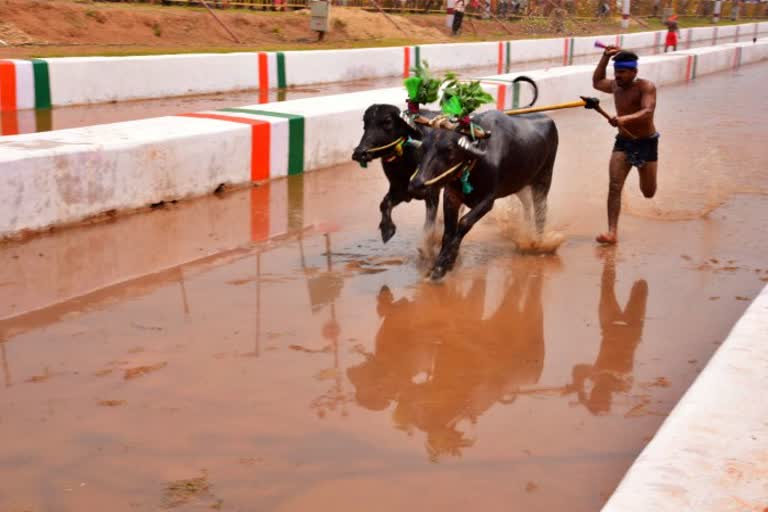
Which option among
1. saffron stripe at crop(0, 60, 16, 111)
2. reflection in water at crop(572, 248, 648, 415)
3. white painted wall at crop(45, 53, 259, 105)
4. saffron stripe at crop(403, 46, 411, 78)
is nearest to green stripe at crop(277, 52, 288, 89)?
white painted wall at crop(45, 53, 259, 105)

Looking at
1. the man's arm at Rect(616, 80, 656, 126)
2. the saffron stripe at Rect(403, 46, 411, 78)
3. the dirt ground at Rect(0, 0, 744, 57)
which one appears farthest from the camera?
the saffron stripe at Rect(403, 46, 411, 78)

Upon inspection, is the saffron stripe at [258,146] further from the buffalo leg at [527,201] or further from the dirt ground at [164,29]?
the dirt ground at [164,29]

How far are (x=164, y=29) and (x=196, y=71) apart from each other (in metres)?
7.34

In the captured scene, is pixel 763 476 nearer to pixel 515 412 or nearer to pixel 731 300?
pixel 515 412

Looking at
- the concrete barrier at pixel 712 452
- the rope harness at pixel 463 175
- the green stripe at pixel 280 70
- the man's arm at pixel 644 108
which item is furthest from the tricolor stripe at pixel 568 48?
the concrete barrier at pixel 712 452

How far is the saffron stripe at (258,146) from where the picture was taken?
396 inches

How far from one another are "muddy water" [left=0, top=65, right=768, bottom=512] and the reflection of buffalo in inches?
0.7

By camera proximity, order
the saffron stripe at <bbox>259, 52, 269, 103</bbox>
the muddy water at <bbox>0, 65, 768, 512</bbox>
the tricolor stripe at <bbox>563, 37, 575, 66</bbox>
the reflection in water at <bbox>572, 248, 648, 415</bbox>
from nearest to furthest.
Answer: the muddy water at <bbox>0, 65, 768, 512</bbox>, the reflection in water at <bbox>572, 248, 648, 415</bbox>, the saffron stripe at <bbox>259, 52, 269, 103</bbox>, the tricolor stripe at <bbox>563, 37, 575, 66</bbox>

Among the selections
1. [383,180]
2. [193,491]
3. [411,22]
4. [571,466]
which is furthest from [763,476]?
[411,22]

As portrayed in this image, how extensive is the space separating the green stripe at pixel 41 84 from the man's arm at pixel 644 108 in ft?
29.9

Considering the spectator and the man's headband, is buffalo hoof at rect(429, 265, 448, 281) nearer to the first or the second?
the man's headband

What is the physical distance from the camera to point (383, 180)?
433 inches

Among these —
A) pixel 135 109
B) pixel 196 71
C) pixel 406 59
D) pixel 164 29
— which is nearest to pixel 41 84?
pixel 135 109

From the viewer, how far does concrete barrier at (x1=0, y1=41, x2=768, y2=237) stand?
7.70m
